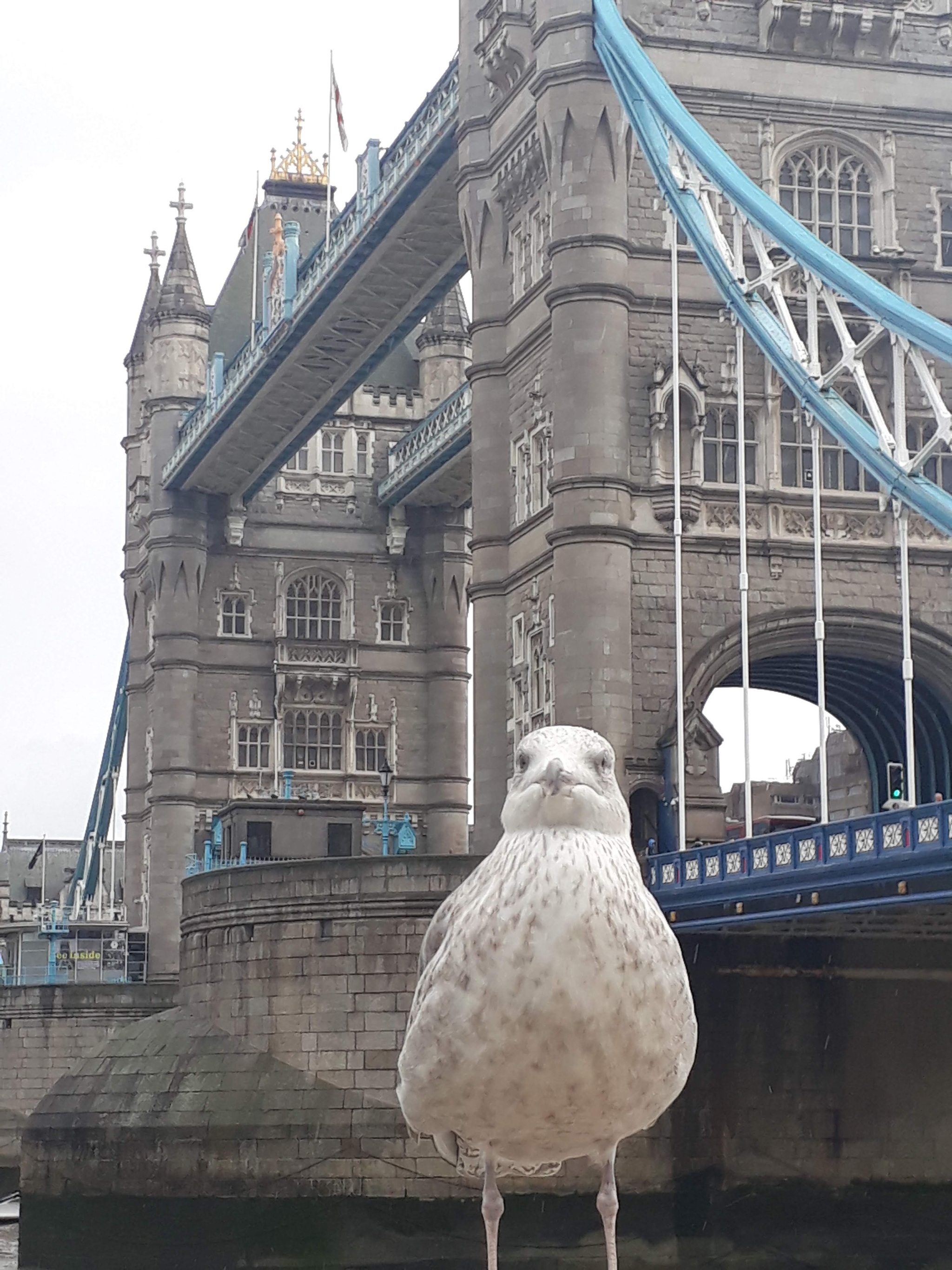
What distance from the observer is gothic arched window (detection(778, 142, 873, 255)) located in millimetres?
31234

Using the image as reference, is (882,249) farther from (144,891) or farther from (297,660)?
(144,891)

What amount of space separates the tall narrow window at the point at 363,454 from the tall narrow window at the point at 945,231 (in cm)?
2339

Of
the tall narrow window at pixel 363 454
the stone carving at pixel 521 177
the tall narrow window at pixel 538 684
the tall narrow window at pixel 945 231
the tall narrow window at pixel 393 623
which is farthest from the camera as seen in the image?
the tall narrow window at pixel 363 454

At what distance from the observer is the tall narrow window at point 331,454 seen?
52.8 metres

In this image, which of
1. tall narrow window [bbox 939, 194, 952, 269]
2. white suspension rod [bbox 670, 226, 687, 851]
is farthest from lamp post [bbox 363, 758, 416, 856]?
tall narrow window [bbox 939, 194, 952, 269]

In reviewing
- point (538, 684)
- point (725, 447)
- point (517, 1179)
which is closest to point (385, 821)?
point (538, 684)

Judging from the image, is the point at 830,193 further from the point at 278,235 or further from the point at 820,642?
the point at 278,235

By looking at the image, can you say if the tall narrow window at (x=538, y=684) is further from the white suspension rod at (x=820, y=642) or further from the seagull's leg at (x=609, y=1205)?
the seagull's leg at (x=609, y=1205)

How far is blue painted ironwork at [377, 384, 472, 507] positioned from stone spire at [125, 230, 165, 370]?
8248 mm

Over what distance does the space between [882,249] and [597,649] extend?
7383 mm

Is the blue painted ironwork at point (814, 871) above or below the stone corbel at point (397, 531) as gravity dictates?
below

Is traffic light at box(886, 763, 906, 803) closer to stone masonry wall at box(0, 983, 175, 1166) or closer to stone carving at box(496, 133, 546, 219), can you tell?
stone carving at box(496, 133, 546, 219)

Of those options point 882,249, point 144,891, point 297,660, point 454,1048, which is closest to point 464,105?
point 882,249

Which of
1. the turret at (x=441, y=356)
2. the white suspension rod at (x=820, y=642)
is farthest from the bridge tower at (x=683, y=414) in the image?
the turret at (x=441, y=356)
